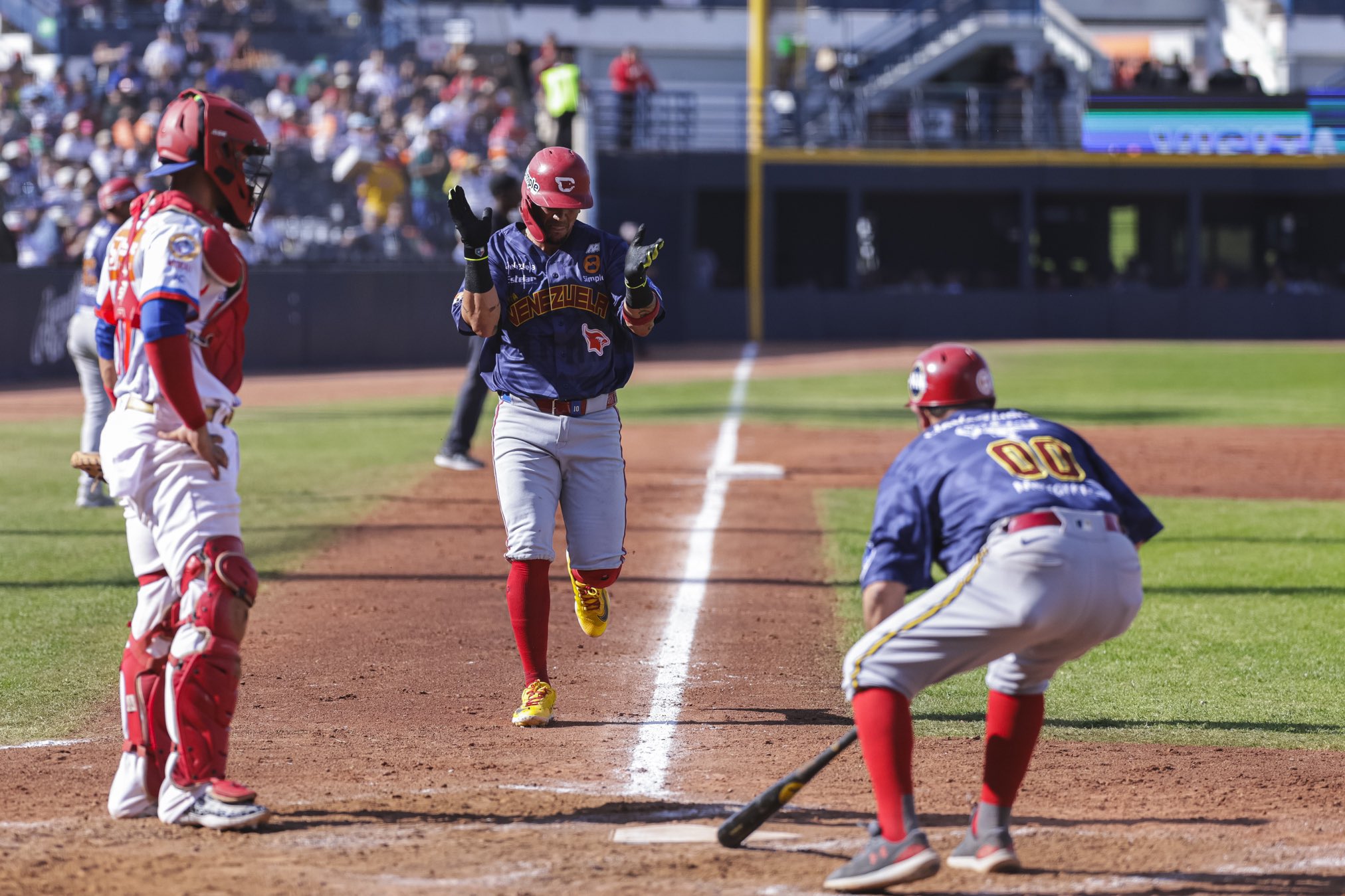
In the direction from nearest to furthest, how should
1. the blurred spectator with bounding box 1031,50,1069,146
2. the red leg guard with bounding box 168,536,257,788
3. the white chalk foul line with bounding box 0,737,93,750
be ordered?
the red leg guard with bounding box 168,536,257,788, the white chalk foul line with bounding box 0,737,93,750, the blurred spectator with bounding box 1031,50,1069,146

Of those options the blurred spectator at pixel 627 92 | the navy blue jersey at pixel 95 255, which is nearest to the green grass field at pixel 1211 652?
the navy blue jersey at pixel 95 255

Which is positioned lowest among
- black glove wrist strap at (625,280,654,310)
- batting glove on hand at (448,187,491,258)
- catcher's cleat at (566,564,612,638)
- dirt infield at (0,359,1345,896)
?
dirt infield at (0,359,1345,896)

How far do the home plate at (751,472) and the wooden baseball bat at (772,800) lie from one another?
8.57m

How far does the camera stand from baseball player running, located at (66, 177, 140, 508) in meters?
9.84

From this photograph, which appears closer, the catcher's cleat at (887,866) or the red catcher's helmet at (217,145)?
the catcher's cleat at (887,866)

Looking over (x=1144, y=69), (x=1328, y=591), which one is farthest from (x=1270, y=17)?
(x=1328, y=591)

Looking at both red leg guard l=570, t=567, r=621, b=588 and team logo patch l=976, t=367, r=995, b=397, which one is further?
red leg guard l=570, t=567, r=621, b=588

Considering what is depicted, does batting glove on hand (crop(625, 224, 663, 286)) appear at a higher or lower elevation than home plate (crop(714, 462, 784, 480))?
higher

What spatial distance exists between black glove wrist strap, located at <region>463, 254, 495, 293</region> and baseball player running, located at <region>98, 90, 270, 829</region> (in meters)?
1.12

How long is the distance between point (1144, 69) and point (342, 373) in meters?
18.6

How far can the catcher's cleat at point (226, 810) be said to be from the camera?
4.43 m

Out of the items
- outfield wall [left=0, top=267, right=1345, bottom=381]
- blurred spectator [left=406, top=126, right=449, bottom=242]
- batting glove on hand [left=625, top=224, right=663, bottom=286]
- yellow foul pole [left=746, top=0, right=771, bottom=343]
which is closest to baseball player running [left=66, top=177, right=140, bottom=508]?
batting glove on hand [left=625, top=224, right=663, bottom=286]

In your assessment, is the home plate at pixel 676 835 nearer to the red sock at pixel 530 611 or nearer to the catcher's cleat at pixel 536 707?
the catcher's cleat at pixel 536 707

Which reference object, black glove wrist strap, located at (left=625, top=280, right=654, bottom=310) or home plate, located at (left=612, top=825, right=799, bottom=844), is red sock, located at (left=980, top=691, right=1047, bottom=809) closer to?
home plate, located at (left=612, top=825, right=799, bottom=844)
